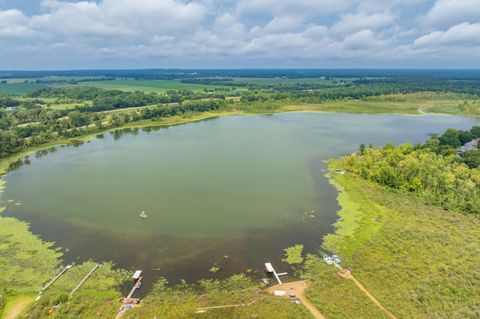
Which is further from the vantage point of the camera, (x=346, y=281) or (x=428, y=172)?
(x=428, y=172)

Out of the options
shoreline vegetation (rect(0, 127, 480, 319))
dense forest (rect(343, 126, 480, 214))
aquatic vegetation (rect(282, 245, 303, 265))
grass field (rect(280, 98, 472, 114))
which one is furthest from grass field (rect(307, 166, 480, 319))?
grass field (rect(280, 98, 472, 114))

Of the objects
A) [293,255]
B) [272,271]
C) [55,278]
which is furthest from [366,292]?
[55,278]

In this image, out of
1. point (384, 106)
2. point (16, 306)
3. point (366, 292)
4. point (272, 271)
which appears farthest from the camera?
point (384, 106)

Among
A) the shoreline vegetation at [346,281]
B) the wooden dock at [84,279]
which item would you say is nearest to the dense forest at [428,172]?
the shoreline vegetation at [346,281]

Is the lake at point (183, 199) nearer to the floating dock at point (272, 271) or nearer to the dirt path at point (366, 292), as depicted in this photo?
the floating dock at point (272, 271)

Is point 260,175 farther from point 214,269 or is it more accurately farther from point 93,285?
point 93,285

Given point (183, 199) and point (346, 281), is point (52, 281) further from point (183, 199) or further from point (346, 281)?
point (346, 281)

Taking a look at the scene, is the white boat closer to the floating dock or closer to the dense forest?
the floating dock
